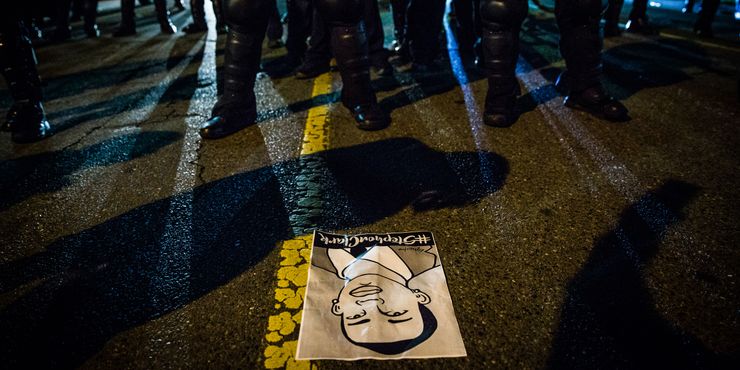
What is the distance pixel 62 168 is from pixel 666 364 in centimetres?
329

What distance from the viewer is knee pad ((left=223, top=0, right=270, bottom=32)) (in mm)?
2285

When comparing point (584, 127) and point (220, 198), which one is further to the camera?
point (584, 127)

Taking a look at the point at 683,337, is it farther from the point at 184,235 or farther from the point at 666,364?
the point at 184,235

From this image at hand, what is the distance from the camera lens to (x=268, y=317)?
1.29 m

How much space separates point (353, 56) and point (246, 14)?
75 centimetres

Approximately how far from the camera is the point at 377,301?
4.29 feet

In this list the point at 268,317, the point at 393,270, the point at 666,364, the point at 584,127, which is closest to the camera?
the point at 666,364

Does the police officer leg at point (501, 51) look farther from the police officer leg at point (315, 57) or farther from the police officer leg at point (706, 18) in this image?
the police officer leg at point (706, 18)

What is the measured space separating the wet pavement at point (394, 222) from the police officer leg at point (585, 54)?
11 cm

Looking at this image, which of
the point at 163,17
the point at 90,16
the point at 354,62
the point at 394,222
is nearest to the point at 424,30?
the point at 354,62

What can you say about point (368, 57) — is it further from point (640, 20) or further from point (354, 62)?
point (640, 20)

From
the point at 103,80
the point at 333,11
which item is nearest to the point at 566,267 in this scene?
the point at 333,11

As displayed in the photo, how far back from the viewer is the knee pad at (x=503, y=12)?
223 centimetres

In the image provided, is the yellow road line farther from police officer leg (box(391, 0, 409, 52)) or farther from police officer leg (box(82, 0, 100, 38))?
police officer leg (box(82, 0, 100, 38))
